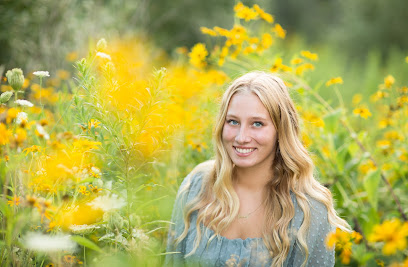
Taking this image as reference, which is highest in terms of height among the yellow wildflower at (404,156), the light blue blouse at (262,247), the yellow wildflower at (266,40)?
the yellow wildflower at (266,40)

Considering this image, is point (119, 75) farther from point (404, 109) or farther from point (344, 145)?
point (404, 109)

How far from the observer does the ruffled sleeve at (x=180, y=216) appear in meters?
1.73

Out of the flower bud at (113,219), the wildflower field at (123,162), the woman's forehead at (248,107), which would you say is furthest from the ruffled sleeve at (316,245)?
the flower bud at (113,219)

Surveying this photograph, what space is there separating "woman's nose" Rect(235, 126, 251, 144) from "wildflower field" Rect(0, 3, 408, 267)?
227 mm

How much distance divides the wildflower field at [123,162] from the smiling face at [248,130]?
0.72 ft

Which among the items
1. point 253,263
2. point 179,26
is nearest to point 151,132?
point 253,263

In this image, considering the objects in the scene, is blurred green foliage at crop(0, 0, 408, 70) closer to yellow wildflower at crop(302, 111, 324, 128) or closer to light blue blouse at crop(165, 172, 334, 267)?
light blue blouse at crop(165, 172, 334, 267)

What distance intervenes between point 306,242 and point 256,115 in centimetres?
51

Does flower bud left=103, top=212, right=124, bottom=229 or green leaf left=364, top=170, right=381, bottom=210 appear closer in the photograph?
flower bud left=103, top=212, right=124, bottom=229

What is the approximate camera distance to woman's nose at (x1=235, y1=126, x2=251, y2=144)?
1.54m

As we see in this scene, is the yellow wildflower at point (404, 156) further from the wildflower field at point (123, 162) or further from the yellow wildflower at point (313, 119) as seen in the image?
the yellow wildflower at point (313, 119)

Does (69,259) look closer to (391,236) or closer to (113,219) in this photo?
(113,219)

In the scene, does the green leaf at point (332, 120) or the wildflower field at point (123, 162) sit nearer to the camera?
the wildflower field at point (123, 162)

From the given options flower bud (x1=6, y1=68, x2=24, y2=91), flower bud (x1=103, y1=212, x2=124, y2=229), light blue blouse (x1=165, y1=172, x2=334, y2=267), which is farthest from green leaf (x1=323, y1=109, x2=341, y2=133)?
flower bud (x1=6, y1=68, x2=24, y2=91)
